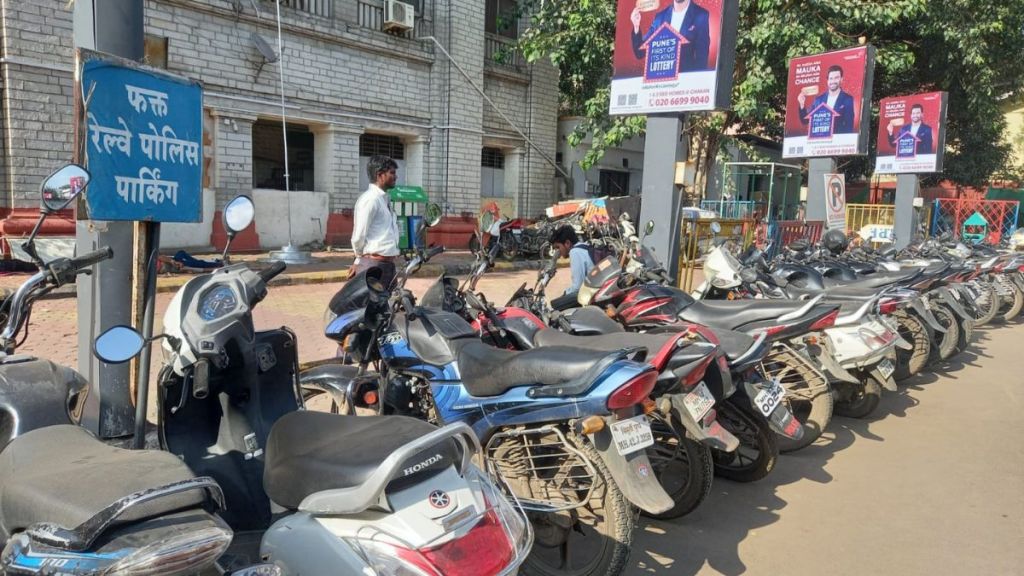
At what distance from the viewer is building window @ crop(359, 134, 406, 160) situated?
14711mm

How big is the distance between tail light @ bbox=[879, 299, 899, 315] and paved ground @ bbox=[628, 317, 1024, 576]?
84 centimetres

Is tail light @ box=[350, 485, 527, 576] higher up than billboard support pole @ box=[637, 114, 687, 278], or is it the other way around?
billboard support pole @ box=[637, 114, 687, 278]

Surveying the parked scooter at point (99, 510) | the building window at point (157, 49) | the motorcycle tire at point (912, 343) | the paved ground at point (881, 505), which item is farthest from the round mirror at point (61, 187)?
the building window at point (157, 49)

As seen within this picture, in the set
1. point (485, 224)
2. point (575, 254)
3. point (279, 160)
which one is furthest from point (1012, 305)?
point (279, 160)

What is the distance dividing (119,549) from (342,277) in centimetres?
952

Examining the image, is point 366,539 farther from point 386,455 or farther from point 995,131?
point 995,131

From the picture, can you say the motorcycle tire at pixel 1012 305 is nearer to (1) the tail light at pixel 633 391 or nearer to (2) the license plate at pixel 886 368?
(2) the license plate at pixel 886 368

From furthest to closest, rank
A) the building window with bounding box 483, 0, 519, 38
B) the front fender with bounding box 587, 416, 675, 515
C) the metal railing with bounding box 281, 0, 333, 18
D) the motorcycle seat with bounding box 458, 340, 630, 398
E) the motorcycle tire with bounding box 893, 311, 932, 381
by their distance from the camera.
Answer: the building window with bounding box 483, 0, 519, 38 → the metal railing with bounding box 281, 0, 333, 18 → the motorcycle tire with bounding box 893, 311, 932, 381 → the motorcycle seat with bounding box 458, 340, 630, 398 → the front fender with bounding box 587, 416, 675, 515

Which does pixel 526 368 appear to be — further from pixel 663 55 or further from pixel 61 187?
pixel 663 55

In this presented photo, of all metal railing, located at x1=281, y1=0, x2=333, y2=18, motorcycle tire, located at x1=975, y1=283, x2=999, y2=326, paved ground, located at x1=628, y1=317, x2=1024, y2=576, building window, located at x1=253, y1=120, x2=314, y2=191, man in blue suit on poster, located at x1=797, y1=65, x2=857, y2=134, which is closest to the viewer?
paved ground, located at x1=628, y1=317, x2=1024, y2=576

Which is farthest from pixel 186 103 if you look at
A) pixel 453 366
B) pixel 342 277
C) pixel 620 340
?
pixel 342 277

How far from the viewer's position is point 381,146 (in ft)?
49.6

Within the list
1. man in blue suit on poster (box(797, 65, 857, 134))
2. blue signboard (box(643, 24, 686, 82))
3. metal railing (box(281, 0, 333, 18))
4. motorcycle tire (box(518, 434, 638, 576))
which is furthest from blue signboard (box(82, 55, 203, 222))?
metal railing (box(281, 0, 333, 18))

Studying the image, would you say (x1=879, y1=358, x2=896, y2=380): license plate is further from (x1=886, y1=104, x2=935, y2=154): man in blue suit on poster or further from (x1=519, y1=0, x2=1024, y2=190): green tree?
(x1=886, y1=104, x2=935, y2=154): man in blue suit on poster
